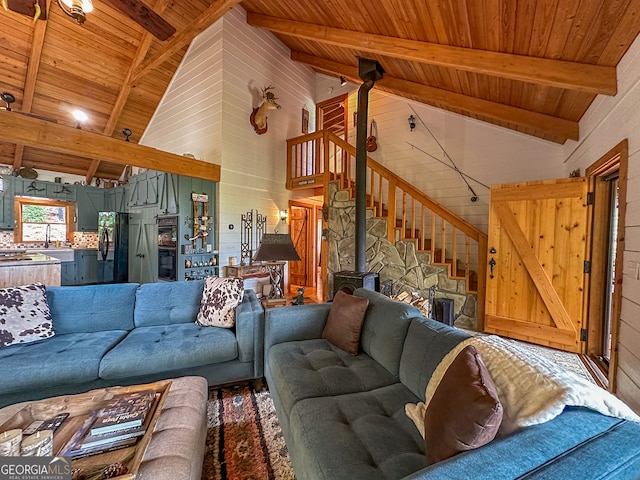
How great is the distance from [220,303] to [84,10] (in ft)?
9.73

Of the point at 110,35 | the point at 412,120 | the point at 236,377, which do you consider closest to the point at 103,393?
the point at 236,377

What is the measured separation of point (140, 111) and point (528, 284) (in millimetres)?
8165

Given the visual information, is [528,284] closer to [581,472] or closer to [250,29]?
[581,472]

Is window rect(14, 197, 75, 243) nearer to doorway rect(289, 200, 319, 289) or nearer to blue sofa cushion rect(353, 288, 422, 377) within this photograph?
doorway rect(289, 200, 319, 289)

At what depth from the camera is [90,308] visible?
7.85 ft

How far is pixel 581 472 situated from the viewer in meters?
0.69

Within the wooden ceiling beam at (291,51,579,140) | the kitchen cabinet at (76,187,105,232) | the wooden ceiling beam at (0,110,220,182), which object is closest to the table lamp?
the wooden ceiling beam at (0,110,220,182)

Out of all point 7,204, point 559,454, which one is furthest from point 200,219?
point 559,454

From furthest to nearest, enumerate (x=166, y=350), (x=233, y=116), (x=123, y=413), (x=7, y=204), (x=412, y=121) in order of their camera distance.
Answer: (x=7, y=204), (x=412, y=121), (x=233, y=116), (x=166, y=350), (x=123, y=413)

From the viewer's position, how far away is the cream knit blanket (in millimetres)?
880

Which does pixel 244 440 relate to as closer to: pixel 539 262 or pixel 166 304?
pixel 166 304

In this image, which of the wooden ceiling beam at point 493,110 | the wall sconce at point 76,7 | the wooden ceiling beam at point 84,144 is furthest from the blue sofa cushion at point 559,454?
the wooden ceiling beam at point 84,144

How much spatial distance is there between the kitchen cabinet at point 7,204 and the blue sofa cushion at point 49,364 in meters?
5.45

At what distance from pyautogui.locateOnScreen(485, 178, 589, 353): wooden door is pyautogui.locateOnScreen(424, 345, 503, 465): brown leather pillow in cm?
300
